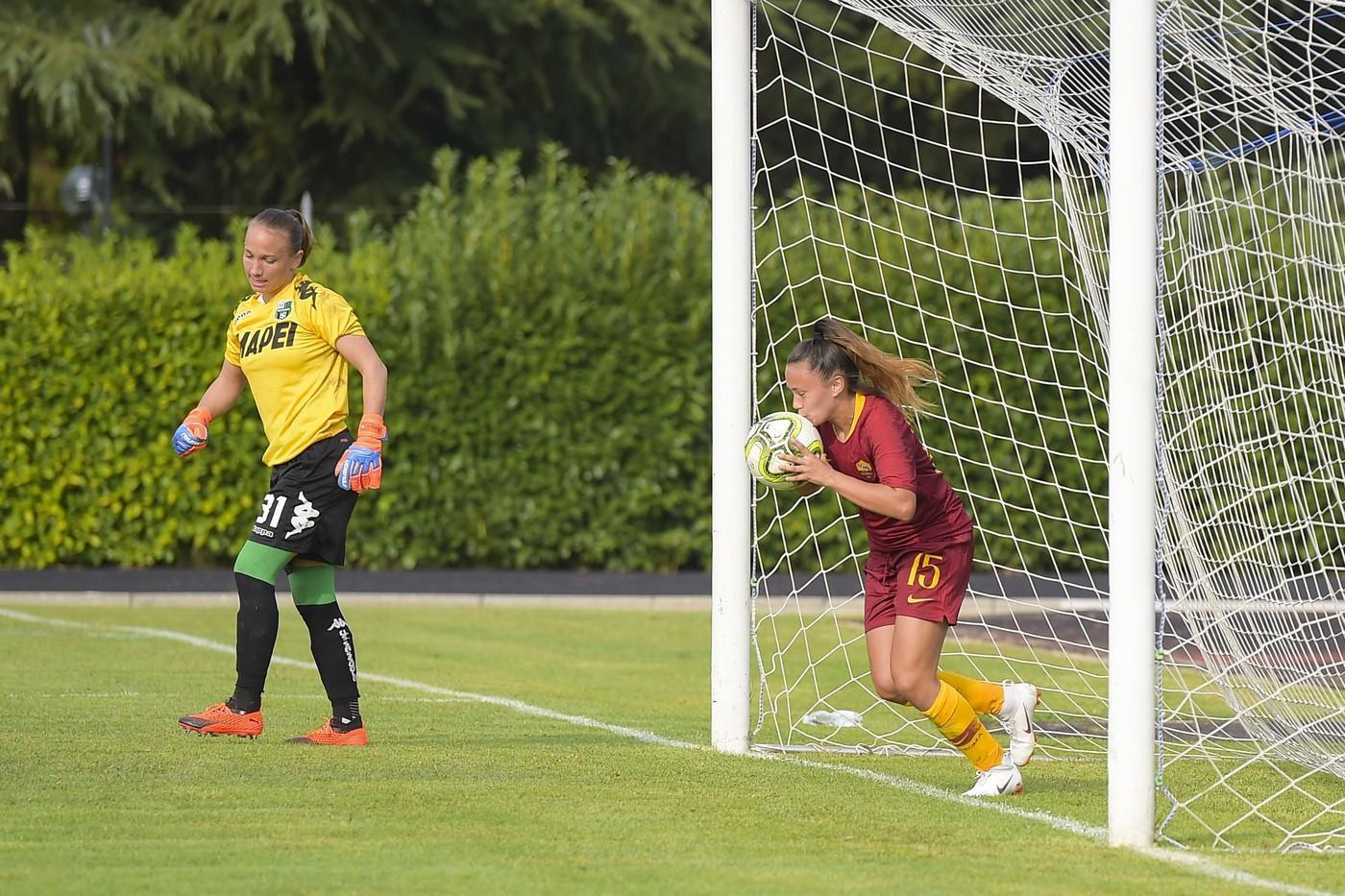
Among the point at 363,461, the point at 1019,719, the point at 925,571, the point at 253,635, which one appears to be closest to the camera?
the point at 925,571

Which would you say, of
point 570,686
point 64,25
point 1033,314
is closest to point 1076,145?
point 570,686

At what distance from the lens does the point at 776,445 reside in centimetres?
656

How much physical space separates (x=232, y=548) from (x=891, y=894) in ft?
41.3

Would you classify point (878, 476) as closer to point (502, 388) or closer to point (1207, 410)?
point (1207, 410)

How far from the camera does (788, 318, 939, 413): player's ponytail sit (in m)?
6.65

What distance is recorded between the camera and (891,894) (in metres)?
4.95

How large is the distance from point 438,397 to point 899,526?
1050 centimetres

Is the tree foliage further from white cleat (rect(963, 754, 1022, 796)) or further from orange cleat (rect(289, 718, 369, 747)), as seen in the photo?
white cleat (rect(963, 754, 1022, 796))

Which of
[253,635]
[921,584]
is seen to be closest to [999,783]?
[921,584]

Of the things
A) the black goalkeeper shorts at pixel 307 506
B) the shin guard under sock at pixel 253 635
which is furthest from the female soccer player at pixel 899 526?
the shin guard under sock at pixel 253 635

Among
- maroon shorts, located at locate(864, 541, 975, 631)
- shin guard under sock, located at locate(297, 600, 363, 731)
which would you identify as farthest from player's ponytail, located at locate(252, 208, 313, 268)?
maroon shorts, located at locate(864, 541, 975, 631)

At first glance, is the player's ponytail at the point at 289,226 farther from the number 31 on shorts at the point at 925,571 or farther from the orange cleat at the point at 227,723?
the number 31 on shorts at the point at 925,571

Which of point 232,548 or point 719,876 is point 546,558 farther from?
point 719,876

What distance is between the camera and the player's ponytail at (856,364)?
665 cm
